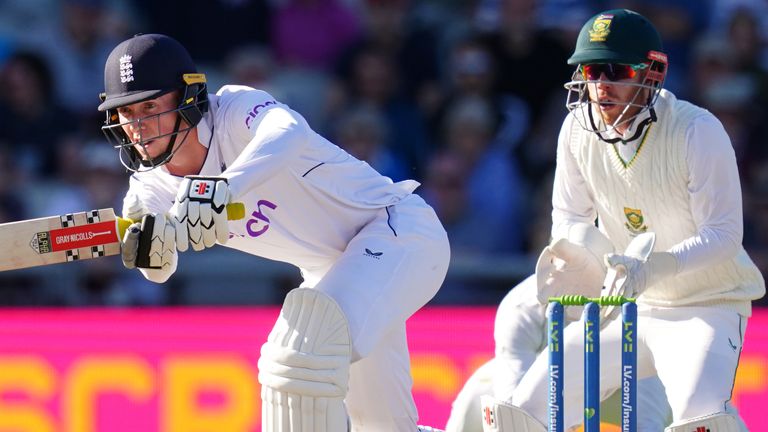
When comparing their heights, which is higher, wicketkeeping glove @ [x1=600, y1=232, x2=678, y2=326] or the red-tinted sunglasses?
the red-tinted sunglasses

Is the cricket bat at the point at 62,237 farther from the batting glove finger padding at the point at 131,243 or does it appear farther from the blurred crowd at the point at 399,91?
the blurred crowd at the point at 399,91

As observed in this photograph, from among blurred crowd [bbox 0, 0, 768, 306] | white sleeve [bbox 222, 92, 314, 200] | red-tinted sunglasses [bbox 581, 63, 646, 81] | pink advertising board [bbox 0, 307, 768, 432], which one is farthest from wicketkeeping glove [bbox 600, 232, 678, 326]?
blurred crowd [bbox 0, 0, 768, 306]

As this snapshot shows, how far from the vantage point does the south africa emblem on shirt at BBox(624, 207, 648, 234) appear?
3.72 metres

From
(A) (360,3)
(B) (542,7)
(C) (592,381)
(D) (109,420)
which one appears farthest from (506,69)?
(C) (592,381)

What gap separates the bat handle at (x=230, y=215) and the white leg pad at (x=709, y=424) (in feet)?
3.82

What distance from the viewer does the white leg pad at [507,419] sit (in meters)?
3.53

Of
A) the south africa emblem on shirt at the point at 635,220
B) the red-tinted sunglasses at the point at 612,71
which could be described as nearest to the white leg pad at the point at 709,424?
the south africa emblem on shirt at the point at 635,220

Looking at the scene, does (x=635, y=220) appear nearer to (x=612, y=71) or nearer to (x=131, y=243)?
(x=612, y=71)

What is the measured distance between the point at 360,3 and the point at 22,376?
3094 mm

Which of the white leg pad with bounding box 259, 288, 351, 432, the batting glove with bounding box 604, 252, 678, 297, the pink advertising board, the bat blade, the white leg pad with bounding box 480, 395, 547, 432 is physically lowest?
the pink advertising board

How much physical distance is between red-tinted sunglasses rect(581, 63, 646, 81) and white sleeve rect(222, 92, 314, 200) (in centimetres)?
78

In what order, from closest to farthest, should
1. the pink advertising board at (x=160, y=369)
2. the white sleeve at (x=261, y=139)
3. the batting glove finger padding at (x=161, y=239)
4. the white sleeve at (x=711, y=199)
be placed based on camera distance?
the batting glove finger padding at (x=161, y=239) → the white sleeve at (x=261, y=139) → the white sleeve at (x=711, y=199) → the pink advertising board at (x=160, y=369)

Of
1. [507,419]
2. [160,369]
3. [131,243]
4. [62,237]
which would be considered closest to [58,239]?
[62,237]

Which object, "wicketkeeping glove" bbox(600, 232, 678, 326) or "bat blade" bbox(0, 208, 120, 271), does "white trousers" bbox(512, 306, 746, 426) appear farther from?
"bat blade" bbox(0, 208, 120, 271)
